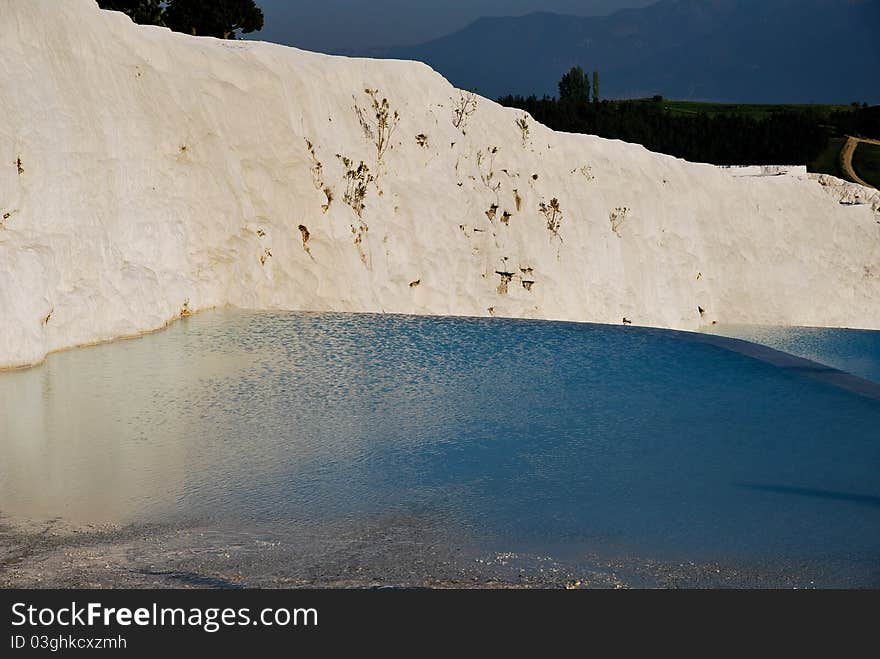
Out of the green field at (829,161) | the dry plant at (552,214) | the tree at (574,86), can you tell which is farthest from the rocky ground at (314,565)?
the tree at (574,86)

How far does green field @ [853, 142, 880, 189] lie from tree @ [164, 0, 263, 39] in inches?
1538

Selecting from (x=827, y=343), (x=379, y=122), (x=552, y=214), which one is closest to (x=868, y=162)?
(x=827, y=343)

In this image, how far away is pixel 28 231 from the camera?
14.7 metres

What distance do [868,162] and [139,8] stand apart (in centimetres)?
4846

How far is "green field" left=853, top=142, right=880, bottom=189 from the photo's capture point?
6431 centimetres

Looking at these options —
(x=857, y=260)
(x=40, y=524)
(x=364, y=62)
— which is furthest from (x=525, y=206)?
(x=40, y=524)

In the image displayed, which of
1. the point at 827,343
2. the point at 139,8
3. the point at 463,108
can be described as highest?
the point at 139,8

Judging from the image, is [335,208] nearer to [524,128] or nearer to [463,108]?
[463,108]

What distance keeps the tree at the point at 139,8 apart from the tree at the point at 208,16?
2.72ft

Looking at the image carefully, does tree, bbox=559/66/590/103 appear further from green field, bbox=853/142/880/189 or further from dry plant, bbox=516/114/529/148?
dry plant, bbox=516/114/529/148

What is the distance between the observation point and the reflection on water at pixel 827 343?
24.2 metres

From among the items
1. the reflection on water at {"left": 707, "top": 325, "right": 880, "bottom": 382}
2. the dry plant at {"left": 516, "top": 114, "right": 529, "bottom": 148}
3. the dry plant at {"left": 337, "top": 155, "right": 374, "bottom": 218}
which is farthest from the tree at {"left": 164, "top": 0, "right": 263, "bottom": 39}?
the reflection on water at {"left": 707, "top": 325, "right": 880, "bottom": 382}

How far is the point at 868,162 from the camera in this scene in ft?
225

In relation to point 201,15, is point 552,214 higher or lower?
lower
